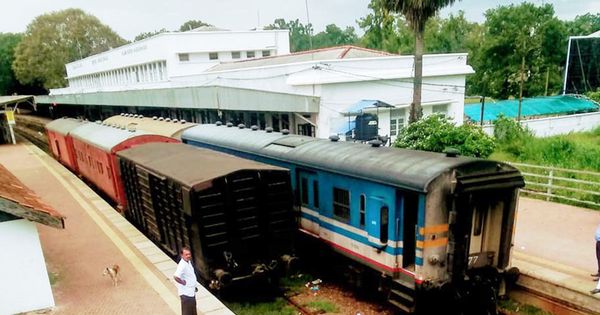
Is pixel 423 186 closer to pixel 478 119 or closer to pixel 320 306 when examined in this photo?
pixel 320 306

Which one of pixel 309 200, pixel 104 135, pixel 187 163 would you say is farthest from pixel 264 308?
pixel 104 135

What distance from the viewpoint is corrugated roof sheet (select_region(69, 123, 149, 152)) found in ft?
47.8

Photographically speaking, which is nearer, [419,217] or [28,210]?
[28,210]

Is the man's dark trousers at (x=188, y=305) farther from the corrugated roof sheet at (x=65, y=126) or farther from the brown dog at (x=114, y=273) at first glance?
the corrugated roof sheet at (x=65, y=126)

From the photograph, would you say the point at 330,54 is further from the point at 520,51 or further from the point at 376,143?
the point at 520,51

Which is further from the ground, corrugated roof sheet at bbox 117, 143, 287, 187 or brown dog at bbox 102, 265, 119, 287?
corrugated roof sheet at bbox 117, 143, 287, 187

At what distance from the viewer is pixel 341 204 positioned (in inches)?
360

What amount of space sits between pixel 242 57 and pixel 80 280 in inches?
1401

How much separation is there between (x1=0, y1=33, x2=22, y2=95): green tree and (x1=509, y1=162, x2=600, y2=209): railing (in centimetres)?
8740

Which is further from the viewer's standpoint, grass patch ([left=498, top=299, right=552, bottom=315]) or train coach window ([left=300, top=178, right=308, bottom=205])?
train coach window ([left=300, top=178, right=308, bottom=205])

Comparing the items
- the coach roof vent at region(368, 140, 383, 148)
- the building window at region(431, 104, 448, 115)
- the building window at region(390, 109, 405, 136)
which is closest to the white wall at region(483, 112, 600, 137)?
the building window at region(431, 104, 448, 115)

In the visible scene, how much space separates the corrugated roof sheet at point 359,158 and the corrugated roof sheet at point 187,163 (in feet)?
4.16

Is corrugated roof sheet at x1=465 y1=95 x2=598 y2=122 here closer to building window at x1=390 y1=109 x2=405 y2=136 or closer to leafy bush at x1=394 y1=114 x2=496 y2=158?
building window at x1=390 y1=109 x2=405 y2=136

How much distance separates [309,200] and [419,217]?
11.2 feet
